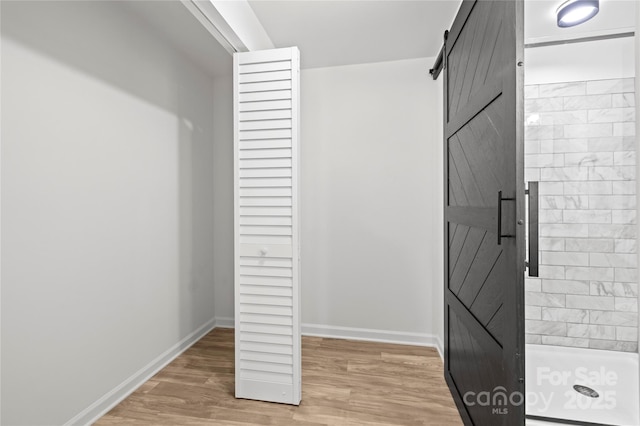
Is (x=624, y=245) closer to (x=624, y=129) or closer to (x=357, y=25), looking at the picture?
(x=624, y=129)

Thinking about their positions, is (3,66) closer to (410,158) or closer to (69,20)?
(69,20)

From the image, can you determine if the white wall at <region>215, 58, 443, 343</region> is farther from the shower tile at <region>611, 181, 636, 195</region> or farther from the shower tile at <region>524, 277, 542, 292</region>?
the shower tile at <region>611, 181, 636, 195</region>

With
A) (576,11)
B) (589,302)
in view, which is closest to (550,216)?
(589,302)

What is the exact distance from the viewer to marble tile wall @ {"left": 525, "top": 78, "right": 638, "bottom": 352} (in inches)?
70.9

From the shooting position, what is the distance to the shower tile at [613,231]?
1808 mm

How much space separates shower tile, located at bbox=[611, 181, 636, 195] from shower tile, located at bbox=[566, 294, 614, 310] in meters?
0.65

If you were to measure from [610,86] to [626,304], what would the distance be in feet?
4.32

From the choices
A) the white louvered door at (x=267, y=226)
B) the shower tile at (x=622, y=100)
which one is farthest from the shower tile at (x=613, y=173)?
the white louvered door at (x=267, y=226)

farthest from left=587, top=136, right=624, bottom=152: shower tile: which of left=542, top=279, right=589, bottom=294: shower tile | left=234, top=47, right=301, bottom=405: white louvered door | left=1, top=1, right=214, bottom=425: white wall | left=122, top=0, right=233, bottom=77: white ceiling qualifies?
left=1, top=1, right=214, bottom=425: white wall

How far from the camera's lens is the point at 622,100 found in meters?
1.79

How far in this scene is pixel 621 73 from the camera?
176 cm

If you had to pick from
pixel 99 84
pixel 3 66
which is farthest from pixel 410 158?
pixel 3 66

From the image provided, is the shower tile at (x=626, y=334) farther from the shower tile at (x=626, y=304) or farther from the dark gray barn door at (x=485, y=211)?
the dark gray barn door at (x=485, y=211)

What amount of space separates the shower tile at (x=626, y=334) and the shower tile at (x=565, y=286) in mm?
276
